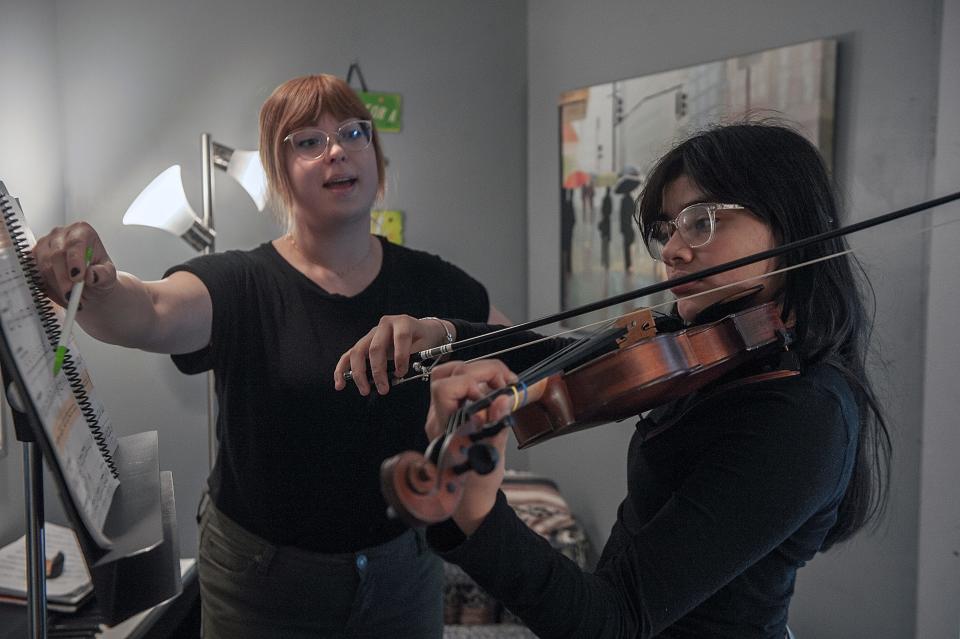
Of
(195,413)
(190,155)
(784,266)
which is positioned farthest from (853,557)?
(190,155)

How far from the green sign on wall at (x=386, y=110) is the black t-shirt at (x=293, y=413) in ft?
5.08

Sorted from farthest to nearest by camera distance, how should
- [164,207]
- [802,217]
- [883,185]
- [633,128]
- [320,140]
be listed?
[633,128], [164,207], [883,185], [320,140], [802,217]

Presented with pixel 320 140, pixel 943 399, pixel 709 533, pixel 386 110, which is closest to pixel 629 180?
pixel 386 110

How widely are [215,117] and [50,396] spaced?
7.09 feet

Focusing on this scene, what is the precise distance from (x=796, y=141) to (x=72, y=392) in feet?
2.69

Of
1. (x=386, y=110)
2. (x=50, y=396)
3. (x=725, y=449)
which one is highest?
(x=386, y=110)

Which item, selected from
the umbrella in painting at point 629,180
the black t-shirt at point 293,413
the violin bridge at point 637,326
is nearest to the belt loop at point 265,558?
the black t-shirt at point 293,413

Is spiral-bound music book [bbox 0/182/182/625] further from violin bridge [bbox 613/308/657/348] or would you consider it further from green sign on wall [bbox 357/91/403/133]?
green sign on wall [bbox 357/91/403/133]

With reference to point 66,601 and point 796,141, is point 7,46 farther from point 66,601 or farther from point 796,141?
point 796,141

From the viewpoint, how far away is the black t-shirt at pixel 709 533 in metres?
0.69

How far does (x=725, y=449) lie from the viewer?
0.74 metres

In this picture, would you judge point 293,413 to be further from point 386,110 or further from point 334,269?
point 386,110

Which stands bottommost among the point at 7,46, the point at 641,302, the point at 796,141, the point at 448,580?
Result: the point at 448,580

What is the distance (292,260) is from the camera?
1285 millimetres
